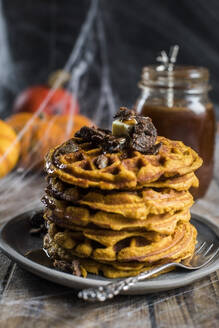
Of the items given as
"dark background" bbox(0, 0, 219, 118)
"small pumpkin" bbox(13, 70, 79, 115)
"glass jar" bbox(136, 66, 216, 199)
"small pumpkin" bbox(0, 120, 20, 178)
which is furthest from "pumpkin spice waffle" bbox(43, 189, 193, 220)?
"dark background" bbox(0, 0, 219, 118)

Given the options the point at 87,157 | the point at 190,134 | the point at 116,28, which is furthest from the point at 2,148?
the point at 116,28

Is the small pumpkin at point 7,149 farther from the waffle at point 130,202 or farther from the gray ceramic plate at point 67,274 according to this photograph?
the waffle at point 130,202

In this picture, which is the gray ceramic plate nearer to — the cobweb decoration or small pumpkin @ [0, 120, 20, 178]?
small pumpkin @ [0, 120, 20, 178]

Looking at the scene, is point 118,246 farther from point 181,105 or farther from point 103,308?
point 181,105

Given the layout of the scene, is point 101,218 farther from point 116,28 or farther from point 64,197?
point 116,28

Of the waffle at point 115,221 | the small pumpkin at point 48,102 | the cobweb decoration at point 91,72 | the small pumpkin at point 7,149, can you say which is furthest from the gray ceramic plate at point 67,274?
the small pumpkin at point 48,102

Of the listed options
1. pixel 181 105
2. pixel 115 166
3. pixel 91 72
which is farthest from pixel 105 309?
pixel 91 72
